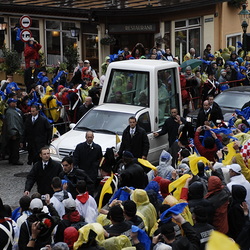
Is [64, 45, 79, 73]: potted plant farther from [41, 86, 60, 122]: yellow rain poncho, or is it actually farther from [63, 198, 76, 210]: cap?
[63, 198, 76, 210]: cap

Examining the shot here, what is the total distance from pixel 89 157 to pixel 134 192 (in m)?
4.41

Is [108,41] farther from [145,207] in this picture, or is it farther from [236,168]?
[145,207]

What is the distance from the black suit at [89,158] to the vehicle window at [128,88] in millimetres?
3528

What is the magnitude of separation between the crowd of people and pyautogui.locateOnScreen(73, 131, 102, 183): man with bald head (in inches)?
0.8

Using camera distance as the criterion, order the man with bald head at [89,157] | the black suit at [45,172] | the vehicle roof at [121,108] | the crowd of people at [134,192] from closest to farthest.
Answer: the crowd of people at [134,192] → the black suit at [45,172] → the man with bald head at [89,157] → the vehicle roof at [121,108]

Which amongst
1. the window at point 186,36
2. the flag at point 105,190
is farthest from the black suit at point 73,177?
the window at point 186,36

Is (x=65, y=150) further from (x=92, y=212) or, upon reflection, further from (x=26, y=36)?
(x=26, y=36)

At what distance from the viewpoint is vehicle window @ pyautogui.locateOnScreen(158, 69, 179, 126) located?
1681cm

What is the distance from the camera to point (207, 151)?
12.9 meters

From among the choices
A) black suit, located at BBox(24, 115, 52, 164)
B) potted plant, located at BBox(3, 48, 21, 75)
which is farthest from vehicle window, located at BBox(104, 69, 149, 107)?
potted plant, located at BBox(3, 48, 21, 75)

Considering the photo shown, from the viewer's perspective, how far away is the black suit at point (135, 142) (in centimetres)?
1442

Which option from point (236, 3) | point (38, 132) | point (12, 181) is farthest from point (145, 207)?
point (236, 3)

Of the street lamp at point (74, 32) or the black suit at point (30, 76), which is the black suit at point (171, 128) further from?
the street lamp at point (74, 32)

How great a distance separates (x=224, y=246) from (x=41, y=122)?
1183cm
